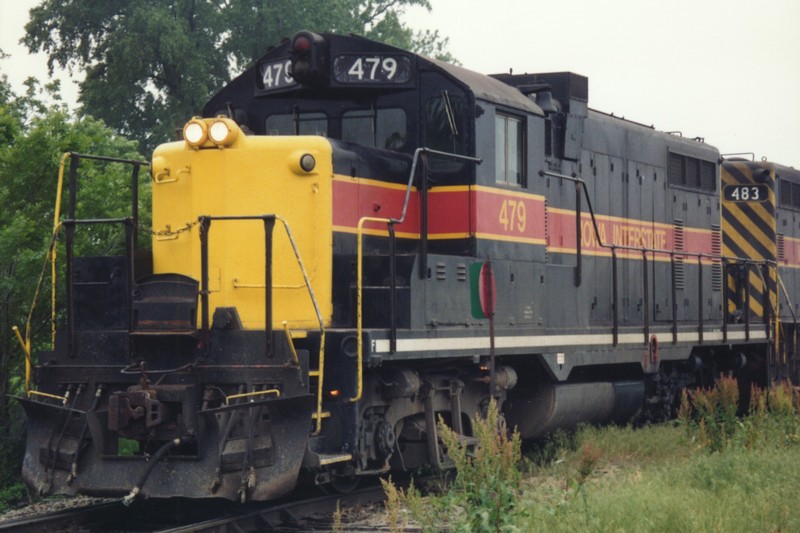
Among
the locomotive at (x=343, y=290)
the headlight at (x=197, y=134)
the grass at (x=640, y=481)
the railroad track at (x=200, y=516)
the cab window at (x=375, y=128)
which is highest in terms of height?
the cab window at (x=375, y=128)

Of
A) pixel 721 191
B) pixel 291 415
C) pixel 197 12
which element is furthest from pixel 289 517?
pixel 197 12

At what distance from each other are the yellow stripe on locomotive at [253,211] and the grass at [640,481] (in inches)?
73.2

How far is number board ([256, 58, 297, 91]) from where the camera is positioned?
9898 millimetres

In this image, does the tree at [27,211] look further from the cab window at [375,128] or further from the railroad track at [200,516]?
the cab window at [375,128]

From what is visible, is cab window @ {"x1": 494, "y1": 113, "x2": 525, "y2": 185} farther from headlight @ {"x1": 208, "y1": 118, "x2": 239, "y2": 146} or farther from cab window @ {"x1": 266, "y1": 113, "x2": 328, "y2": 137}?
headlight @ {"x1": 208, "y1": 118, "x2": 239, "y2": 146}

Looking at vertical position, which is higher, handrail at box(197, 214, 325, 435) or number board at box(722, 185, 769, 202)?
number board at box(722, 185, 769, 202)

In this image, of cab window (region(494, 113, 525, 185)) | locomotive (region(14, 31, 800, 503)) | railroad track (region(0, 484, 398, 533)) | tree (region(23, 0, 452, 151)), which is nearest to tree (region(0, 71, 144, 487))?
locomotive (region(14, 31, 800, 503))

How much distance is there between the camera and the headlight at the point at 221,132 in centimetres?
880

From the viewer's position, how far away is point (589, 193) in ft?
40.2

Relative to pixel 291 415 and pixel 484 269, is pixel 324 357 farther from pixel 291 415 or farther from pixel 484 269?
pixel 484 269

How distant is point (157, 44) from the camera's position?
26.7m

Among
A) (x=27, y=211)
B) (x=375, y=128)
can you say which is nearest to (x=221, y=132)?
Answer: (x=375, y=128)

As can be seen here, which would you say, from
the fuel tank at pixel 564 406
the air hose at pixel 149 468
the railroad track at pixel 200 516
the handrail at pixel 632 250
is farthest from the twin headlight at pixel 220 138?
the fuel tank at pixel 564 406

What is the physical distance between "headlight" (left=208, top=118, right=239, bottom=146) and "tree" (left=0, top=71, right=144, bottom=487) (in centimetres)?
314
